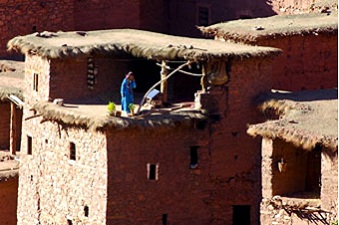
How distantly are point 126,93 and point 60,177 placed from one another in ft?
9.93

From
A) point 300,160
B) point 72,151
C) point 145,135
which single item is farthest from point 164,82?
point 300,160

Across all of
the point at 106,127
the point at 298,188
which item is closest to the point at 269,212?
the point at 298,188

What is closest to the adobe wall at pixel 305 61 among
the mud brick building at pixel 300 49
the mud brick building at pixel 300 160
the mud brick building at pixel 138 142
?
the mud brick building at pixel 300 49

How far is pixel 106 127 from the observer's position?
51.7m

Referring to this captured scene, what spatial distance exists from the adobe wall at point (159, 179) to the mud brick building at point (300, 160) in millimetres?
2170

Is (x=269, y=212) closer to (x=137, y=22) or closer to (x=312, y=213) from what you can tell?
(x=312, y=213)

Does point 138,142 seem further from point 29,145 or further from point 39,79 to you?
point 29,145

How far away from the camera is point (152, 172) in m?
52.8

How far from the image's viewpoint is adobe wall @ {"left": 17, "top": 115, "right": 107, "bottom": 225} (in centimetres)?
5259

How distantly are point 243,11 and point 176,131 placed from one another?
14.2 meters

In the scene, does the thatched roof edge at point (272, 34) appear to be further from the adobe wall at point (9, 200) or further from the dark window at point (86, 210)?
the adobe wall at point (9, 200)

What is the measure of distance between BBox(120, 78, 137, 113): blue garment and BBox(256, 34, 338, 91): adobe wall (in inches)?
190

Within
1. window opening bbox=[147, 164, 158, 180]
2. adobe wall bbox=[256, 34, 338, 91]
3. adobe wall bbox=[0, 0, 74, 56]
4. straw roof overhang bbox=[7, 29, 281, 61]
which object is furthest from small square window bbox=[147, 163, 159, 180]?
adobe wall bbox=[0, 0, 74, 56]

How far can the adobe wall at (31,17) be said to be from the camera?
216 ft
